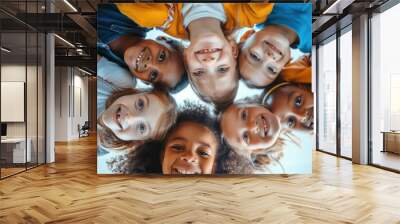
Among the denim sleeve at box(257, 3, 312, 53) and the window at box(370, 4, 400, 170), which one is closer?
the denim sleeve at box(257, 3, 312, 53)

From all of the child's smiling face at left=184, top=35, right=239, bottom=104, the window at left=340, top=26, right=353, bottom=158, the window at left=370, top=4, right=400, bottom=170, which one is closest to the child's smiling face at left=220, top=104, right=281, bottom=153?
the child's smiling face at left=184, top=35, right=239, bottom=104

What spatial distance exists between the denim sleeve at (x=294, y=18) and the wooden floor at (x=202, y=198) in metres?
2.58

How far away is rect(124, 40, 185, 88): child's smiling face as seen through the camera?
6.56 meters

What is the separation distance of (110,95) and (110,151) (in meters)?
1.00

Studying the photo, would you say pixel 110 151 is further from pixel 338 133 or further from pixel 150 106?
pixel 338 133

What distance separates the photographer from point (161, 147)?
657 cm

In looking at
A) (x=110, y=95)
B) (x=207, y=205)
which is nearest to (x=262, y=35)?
(x=110, y=95)

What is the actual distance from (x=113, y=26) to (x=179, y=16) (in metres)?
1.20

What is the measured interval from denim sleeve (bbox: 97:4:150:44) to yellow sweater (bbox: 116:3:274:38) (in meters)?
0.09

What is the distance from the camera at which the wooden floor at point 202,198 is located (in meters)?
4.04

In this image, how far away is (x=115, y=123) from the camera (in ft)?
21.5

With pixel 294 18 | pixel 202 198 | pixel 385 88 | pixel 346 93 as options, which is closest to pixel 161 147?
pixel 202 198

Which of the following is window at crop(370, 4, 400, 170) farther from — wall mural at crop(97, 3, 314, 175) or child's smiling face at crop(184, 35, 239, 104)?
child's smiling face at crop(184, 35, 239, 104)

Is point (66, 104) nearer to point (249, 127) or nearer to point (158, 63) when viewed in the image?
point (158, 63)
